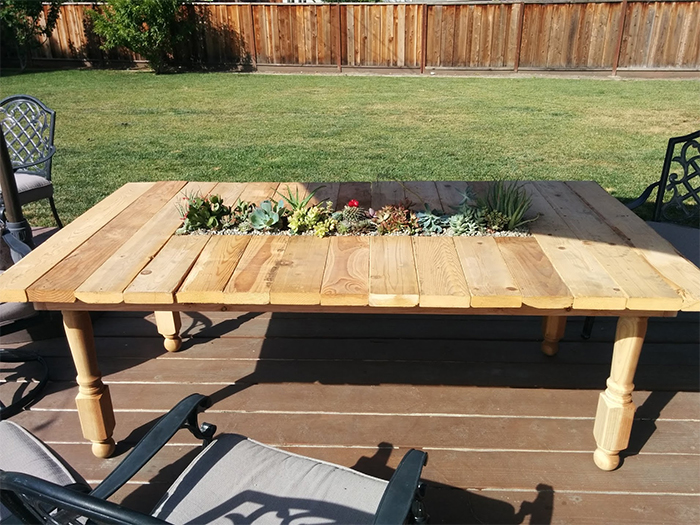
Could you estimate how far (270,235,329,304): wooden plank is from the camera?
6.11ft

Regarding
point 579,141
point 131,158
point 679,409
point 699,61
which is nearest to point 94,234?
point 679,409

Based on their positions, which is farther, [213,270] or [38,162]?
[38,162]

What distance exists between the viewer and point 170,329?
288 centimetres

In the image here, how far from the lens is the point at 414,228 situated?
7.88ft

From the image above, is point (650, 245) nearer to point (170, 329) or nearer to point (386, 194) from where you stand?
point (386, 194)

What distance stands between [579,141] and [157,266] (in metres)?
6.27

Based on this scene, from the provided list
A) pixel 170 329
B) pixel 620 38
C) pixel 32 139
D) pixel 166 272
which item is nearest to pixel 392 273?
pixel 166 272

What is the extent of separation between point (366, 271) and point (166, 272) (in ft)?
2.22

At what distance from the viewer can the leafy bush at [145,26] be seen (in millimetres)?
12422

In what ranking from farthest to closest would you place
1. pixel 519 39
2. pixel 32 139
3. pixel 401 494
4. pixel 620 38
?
pixel 519 39 → pixel 620 38 → pixel 32 139 → pixel 401 494

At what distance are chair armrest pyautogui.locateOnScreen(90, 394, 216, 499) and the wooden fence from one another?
38.8 ft

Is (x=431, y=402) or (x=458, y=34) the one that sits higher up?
(x=458, y=34)

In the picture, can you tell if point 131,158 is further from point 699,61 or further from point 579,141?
point 699,61

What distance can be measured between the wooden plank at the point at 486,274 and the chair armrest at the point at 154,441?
35.2 inches
